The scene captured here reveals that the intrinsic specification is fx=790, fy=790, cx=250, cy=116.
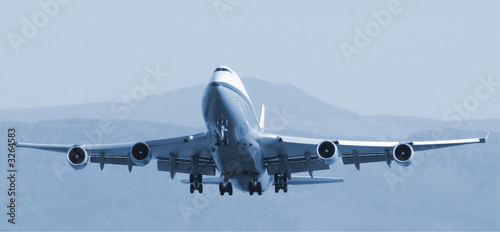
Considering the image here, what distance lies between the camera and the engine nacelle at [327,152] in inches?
1416

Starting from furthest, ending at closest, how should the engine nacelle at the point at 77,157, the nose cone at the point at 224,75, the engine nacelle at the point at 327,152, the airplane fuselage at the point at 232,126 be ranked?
the engine nacelle at the point at 77,157
the engine nacelle at the point at 327,152
the nose cone at the point at 224,75
the airplane fuselage at the point at 232,126

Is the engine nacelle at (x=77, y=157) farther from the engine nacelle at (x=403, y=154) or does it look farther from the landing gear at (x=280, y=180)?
the engine nacelle at (x=403, y=154)

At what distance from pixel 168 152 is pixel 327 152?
336 inches

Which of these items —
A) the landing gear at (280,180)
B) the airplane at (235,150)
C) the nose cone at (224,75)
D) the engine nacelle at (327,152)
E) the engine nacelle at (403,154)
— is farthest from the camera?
the landing gear at (280,180)

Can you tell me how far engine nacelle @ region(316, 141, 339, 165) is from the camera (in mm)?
35969

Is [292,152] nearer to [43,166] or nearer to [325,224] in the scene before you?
[325,224]

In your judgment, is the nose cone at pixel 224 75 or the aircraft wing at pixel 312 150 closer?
the nose cone at pixel 224 75

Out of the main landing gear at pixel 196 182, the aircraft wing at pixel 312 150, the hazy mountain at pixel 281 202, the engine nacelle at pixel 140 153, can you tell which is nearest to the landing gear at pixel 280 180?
the aircraft wing at pixel 312 150

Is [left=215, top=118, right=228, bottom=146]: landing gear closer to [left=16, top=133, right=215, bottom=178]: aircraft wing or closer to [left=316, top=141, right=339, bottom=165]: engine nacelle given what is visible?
[left=16, top=133, right=215, bottom=178]: aircraft wing

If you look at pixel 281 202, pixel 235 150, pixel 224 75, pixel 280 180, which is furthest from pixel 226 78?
pixel 281 202

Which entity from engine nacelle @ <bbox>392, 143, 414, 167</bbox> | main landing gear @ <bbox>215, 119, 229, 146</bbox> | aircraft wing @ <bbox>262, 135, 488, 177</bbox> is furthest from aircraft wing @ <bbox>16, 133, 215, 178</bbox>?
engine nacelle @ <bbox>392, 143, 414, 167</bbox>

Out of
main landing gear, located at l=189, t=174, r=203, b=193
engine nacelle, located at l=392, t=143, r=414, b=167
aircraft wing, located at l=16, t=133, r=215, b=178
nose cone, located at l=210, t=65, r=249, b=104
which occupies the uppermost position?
nose cone, located at l=210, t=65, r=249, b=104

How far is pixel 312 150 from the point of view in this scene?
127ft

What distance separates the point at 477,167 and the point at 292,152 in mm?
63395
